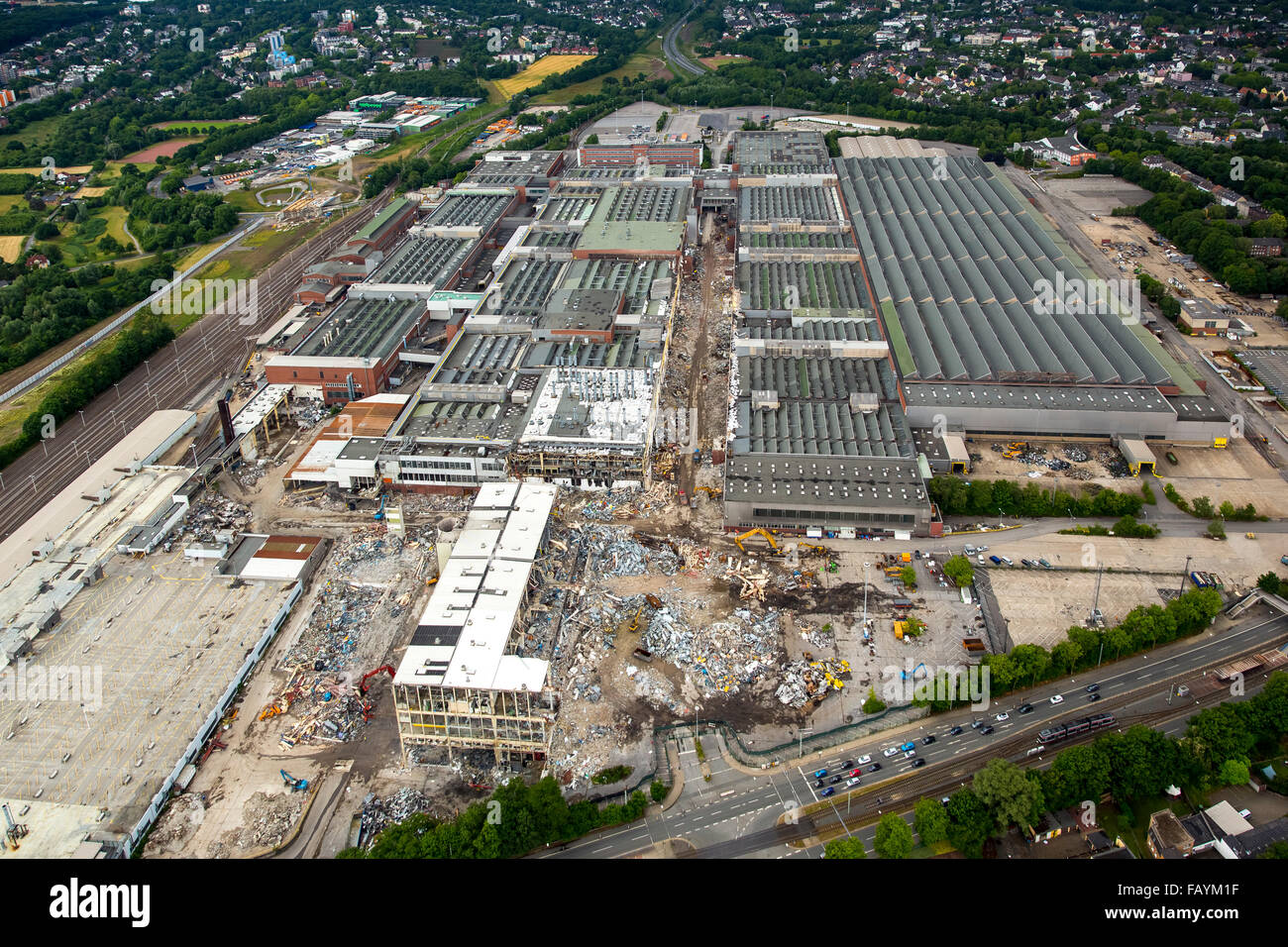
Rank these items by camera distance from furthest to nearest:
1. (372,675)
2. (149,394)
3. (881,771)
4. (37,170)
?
(37,170), (149,394), (372,675), (881,771)

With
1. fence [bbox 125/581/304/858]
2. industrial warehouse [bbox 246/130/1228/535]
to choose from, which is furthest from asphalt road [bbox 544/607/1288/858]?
fence [bbox 125/581/304/858]

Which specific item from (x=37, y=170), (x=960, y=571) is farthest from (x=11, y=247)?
(x=960, y=571)

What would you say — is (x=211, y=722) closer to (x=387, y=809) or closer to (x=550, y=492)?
(x=387, y=809)

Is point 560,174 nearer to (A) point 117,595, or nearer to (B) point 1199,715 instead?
(A) point 117,595

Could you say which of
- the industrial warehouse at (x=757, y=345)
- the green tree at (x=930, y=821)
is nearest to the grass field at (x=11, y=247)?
the industrial warehouse at (x=757, y=345)

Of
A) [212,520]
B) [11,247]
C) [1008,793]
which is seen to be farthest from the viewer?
[11,247]
